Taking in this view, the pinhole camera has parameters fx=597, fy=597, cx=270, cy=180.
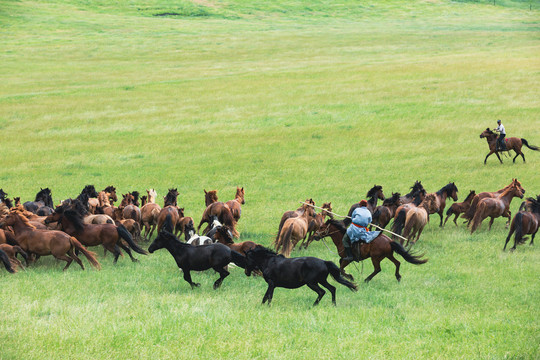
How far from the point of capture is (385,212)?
19.7m

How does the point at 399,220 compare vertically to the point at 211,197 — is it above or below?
above

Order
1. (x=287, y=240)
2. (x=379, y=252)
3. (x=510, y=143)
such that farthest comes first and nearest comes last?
1. (x=510, y=143)
2. (x=287, y=240)
3. (x=379, y=252)

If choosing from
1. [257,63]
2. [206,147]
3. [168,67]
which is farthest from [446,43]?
[206,147]

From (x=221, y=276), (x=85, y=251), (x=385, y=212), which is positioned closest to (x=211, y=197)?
(x=385, y=212)

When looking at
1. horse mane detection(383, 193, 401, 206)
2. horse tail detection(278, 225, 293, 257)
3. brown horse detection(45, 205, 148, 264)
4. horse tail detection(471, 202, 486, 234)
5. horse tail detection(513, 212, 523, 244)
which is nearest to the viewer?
brown horse detection(45, 205, 148, 264)

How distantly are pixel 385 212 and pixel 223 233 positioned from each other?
20.9 feet

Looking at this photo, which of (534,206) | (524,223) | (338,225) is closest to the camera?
(338,225)

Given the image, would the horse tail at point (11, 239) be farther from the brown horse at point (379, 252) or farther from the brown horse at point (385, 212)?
the brown horse at point (385, 212)

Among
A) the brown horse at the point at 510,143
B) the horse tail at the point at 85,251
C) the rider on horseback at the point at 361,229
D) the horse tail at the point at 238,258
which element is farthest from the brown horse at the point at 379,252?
the brown horse at the point at 510,143

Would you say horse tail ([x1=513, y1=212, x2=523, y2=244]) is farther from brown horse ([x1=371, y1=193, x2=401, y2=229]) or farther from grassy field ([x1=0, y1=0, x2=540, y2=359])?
brown horse ([x1=371, y1=193, x2=401, y2=229])

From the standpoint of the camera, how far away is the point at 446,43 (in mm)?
83500

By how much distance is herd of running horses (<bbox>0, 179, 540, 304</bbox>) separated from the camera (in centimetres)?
1295

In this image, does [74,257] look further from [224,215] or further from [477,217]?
[477,217]

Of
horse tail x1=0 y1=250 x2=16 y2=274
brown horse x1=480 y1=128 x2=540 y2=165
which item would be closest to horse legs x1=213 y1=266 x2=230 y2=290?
horse tail x1=0 y1=250 x2=16 y2=274
